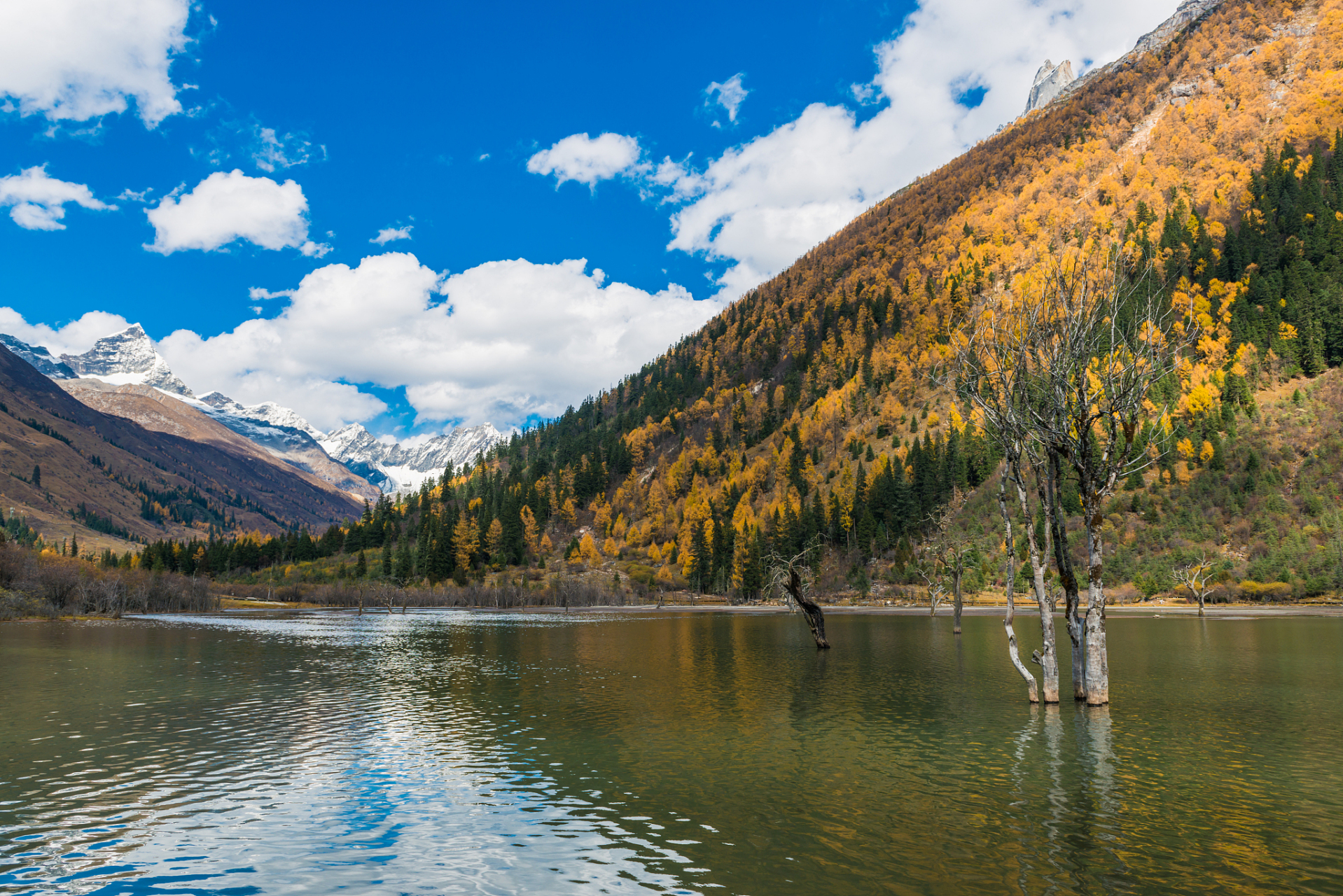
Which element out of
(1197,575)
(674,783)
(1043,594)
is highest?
(1043,594)

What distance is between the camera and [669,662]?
4891 cm

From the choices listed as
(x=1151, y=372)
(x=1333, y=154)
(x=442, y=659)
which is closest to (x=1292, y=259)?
(x=1333, y=154)

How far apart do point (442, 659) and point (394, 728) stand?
26435 mm

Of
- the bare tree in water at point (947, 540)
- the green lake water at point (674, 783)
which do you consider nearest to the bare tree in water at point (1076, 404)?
the green lake water at point (674, 783)

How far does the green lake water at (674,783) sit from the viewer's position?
12672 mm

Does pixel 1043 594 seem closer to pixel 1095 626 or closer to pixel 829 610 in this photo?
pixel 1095 626

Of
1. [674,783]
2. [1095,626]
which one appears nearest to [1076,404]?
[1095,626]

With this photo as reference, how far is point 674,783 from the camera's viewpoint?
18.7m

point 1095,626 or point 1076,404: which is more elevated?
point 1076,404

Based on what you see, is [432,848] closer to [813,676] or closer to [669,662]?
[813,676]

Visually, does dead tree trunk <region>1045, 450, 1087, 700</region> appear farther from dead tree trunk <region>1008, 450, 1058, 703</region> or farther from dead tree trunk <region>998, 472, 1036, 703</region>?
dead tree trunk <region>998, 472, 1036, 703</region>

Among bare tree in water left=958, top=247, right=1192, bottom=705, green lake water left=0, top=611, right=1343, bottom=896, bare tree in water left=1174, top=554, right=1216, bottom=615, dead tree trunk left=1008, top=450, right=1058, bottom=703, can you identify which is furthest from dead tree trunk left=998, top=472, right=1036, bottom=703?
bare tree in water left=1174, top=554, right=1216, bottom=615

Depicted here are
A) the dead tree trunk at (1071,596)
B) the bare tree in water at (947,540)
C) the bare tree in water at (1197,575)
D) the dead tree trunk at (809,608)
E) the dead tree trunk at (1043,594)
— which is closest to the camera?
the dead tree trunk at (1043,594)

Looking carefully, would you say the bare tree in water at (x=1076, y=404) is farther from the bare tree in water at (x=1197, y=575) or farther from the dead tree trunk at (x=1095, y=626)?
the bare tree in water at (x=1197, y=575)
